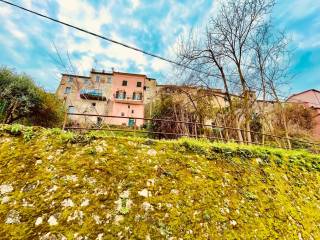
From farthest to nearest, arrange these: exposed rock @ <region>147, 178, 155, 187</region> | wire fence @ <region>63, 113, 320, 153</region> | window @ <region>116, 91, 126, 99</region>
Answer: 1. window @ <region>116, 91, 126, 99</region>
2. wire fence @ <region>63, 113, 320, 153</region>
3. exposed rock @ <region>147, 178, 155, 187</region>

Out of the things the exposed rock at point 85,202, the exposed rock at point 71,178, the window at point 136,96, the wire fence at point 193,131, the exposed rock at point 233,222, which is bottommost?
the exposed rock at point 233,222

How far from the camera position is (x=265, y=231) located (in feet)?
13.7

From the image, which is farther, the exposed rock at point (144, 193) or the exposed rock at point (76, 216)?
the exposed rock at point (144, 193)

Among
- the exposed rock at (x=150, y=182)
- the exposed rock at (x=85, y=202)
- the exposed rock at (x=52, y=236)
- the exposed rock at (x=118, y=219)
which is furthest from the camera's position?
the exposed rock at (x=150, y=182)

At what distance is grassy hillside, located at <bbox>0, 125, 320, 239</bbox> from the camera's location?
3217 millimetres

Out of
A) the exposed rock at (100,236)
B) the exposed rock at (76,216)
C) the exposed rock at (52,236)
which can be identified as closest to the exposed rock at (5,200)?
the exposed rock at (52,236)

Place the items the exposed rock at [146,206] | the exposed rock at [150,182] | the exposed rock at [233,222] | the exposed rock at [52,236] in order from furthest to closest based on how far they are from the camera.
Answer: the exposed rock at [150,182] < the exposed rock at [233,222] < the exposed rock at [146,206] < the exposed rock at [52,236]

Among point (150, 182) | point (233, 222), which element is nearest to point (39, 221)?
point (150, 182)

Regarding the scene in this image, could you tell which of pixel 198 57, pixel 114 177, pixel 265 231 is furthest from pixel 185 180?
pixel 198 57

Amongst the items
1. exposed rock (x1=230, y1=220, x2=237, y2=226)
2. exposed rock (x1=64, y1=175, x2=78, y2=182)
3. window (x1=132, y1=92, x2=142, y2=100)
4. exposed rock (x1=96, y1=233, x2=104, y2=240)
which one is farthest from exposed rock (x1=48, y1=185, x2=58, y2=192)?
window (x1=132, y1=92, x2=142, y2=100)

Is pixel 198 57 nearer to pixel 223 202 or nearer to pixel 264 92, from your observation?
pixel 264 92

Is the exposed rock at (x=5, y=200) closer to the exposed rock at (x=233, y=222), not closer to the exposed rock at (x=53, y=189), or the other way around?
the exposed rock at (x=53, y=189)

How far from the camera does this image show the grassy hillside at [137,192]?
10.6 feet

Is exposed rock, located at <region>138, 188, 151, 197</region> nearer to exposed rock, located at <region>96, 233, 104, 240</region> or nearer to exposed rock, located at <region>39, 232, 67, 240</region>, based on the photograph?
exposed rock, located at <region>96, 233, 104, 240</region>
